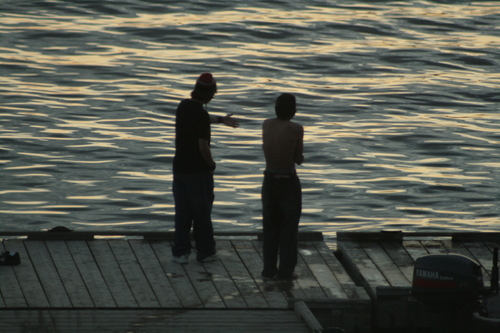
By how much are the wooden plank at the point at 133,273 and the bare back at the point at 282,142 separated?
1.63 m

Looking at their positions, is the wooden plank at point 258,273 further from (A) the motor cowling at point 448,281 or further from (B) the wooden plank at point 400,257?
(B) the wooden plank at point 400,257

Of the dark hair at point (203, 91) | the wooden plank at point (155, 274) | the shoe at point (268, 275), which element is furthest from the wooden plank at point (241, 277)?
the dark hair at point (203, 91)

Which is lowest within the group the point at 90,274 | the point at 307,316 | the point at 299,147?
Answer: the point at 90,274

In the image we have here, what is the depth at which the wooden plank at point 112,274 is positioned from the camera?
8.09m

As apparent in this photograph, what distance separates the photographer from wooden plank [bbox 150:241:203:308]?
8.11 m

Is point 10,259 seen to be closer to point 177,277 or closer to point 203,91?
point 177,277

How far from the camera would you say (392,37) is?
30.4 meters

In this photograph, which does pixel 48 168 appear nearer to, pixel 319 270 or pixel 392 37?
pixel 319 270

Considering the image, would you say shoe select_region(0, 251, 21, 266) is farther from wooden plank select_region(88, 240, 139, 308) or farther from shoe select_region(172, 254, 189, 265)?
shoe select_region(172, 254, 189, 265)

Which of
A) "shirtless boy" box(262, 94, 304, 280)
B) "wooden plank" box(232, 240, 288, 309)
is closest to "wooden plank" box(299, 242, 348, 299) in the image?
"shirtless boy" box(262, 94, 304, 280)

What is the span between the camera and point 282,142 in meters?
8.41

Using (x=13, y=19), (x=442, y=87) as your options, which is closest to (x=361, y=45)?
(x=442, y=87)

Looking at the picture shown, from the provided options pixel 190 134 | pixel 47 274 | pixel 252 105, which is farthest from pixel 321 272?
pixel 252 105

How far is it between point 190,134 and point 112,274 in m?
1.53
